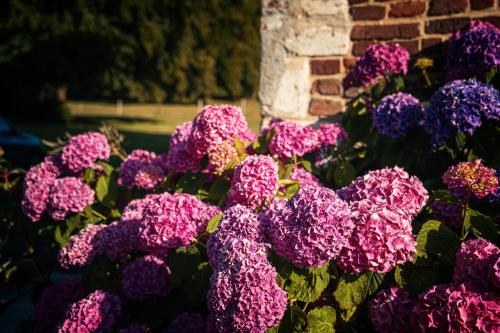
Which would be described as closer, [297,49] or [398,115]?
[398,115]

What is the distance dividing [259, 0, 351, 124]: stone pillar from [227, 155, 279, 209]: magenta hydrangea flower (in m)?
1.56

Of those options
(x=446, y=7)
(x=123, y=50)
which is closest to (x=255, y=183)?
(x=446, y=7)

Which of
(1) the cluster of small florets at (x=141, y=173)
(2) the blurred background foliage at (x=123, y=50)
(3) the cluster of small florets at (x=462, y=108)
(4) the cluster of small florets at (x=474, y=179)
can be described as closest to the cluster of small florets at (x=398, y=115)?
(3) the cluster of small florets at (x=462, y=108)

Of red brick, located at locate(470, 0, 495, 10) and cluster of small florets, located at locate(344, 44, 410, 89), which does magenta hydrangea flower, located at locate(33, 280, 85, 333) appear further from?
red brick, located at locate(470, 0, 495, 10)

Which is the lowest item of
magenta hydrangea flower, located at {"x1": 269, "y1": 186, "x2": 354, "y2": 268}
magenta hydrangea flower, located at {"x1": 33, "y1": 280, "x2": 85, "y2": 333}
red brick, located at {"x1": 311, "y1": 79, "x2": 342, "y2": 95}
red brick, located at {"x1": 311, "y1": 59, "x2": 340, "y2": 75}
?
magenta hydrangea flower, located at {"x1": 33, "y1": 280, "x2": 85, "y2": 333}

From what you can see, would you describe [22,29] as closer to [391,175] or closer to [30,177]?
[30,177]

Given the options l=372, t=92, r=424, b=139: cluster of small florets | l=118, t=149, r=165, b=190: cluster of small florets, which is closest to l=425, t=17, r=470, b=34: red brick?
l=372, t=92, r=424, b=139: cluster of small florets

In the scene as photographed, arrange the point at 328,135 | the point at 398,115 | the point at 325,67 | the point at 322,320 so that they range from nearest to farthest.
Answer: the point at 322,320 → the point at 398,115 → the point at 328,135 → the point at 325,67

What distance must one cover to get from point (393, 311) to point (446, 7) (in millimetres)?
2281

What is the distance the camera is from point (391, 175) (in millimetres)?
1482

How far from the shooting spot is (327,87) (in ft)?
10.3

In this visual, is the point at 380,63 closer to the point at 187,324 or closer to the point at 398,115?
the point at 398,115

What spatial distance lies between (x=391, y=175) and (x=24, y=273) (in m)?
2.48

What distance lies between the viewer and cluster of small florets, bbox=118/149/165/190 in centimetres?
243
